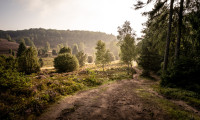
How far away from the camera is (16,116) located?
4184mm

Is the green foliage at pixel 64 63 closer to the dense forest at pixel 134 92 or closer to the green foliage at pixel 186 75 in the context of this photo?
the dense forest at pixel 134 92

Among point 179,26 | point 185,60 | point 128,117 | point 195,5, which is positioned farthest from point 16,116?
point 195,5

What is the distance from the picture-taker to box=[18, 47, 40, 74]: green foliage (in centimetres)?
2546

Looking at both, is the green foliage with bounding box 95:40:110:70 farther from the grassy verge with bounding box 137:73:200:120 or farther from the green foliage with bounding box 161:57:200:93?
the grassy verge with bounding box 137:73:200:120

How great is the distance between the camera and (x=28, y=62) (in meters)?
26.2

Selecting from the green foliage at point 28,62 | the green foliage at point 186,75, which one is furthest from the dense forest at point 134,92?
the green foliage at point 28,62

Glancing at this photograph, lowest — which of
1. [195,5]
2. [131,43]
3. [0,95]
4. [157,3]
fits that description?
[0,95]

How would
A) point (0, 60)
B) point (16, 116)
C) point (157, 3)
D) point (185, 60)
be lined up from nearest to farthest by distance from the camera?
point (16, 116)
point (0, 60)
point (185, 60)
point (157, 3)

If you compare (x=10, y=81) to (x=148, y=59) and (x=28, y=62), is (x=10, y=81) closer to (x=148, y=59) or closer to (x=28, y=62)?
(x=148, y=59)

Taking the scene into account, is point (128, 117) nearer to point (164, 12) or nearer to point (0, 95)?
point (0, 95)

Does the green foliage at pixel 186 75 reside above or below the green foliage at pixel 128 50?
below

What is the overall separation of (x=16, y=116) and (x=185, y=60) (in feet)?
42.2

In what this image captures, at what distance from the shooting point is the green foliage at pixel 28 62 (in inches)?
1002

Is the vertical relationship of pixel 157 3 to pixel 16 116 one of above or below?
above
